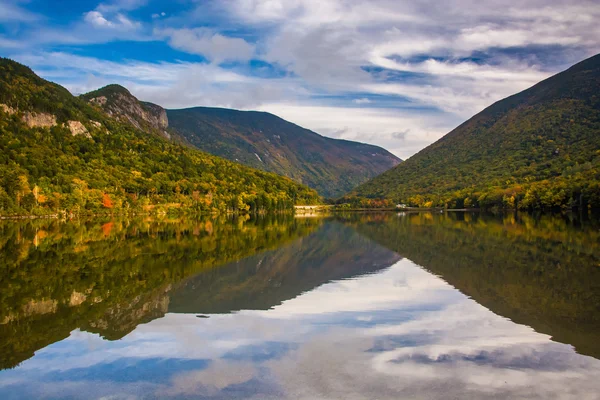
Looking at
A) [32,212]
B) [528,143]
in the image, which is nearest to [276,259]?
[32,212]

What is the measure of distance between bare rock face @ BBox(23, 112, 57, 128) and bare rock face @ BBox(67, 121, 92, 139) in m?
4.53

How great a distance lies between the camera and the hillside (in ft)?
315

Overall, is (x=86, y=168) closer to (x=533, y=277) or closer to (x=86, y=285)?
(x=86, y=285)

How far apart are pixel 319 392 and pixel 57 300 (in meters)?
11.1

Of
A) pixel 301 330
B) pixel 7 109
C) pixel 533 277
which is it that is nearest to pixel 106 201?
pixel 7 109

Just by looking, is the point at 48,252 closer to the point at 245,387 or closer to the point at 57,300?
the point at 57,300

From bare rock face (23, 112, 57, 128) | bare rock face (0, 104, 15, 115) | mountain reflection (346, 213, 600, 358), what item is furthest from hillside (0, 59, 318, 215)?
mountain reflection (346, 213, 600, 358)

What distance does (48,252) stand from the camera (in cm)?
3094

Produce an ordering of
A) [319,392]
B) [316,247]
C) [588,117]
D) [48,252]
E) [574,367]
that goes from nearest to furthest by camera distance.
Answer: [319,392]
[574,367]
[48,252]
[316,247]
[588,117]

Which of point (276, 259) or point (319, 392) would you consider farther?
point (276, 259)

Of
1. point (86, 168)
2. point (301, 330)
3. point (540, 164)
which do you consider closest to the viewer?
point (301, 330)

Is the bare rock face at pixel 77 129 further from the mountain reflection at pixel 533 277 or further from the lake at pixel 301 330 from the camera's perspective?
the lake at pixel 301 330

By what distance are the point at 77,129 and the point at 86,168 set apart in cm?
3977

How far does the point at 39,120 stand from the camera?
14525 centimetres
